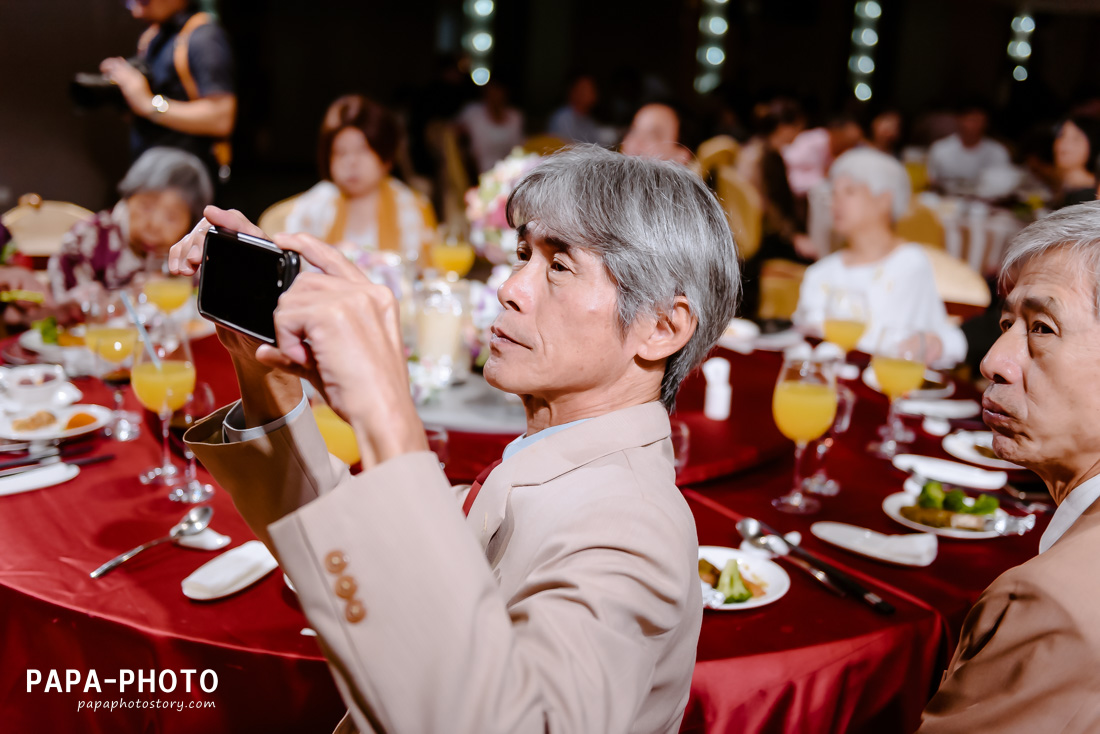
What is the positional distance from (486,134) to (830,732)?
873cm

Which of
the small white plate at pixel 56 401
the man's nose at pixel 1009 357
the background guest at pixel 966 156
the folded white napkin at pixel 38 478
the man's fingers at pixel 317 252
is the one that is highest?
the man's fingers at pixel 317 252

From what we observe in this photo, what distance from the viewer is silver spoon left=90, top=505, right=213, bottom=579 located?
4.42 ft

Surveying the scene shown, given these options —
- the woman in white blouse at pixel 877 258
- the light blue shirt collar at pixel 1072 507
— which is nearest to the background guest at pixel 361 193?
the woman in white blouse at pixel 877 258

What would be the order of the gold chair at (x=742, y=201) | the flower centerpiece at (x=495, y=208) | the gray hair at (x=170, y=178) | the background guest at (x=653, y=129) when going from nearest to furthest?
the flower centerpiece at (x=495, y=208)
the gray hair at (x=170, y=178)
the background guest at (x=653, y=129)
the gold chair at (x=742, y=201)

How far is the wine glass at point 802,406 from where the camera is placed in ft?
5.98

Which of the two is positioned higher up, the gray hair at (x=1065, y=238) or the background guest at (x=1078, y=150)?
the gray hair at (x=1065, y=238)

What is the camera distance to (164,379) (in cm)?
179

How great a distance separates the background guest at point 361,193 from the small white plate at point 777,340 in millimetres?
1697

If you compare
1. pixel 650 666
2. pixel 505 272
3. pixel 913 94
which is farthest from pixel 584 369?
Answer: pixel 913 94

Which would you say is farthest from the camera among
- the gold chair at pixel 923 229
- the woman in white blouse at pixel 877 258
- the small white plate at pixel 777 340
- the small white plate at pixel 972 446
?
the gold chair at pixel 923 229

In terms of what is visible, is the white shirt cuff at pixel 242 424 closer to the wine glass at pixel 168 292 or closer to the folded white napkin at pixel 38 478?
the folded white napkin at pixel 38 478

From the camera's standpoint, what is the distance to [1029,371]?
3.89 ft

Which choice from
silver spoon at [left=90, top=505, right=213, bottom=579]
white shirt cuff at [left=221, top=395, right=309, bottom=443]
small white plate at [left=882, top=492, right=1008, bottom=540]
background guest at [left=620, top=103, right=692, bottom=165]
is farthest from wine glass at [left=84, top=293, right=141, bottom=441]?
background guest at [left=620, top=103, right=692, bottom=165]

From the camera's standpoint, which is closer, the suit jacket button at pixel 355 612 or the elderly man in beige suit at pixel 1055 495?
the suit jacket button at pixel 355 612
